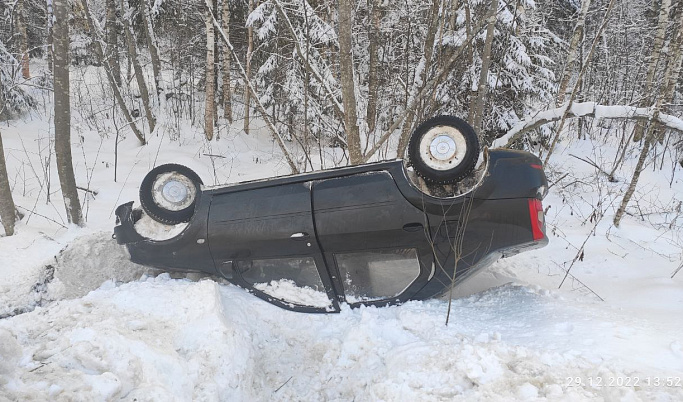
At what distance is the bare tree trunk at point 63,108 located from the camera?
462 cm

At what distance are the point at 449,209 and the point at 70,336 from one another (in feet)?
Result: 7.51

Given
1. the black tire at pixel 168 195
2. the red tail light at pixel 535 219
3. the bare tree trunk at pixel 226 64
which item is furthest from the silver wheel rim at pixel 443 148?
the bare tree trunk at pixel 226 64

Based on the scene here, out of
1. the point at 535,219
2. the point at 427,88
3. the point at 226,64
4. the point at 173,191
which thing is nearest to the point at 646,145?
the point at 427,88

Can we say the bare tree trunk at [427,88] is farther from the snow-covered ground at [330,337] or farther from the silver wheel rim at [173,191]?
the silver wheel rim at [173,191]

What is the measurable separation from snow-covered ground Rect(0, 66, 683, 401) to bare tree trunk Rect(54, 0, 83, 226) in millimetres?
→ 778

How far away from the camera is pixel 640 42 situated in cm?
1767

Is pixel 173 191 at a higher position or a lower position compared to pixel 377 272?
higher

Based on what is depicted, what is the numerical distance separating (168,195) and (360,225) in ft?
5.08

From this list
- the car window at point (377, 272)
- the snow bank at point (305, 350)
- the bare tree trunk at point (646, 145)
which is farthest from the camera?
the bare tree trunk at point (646, 145)

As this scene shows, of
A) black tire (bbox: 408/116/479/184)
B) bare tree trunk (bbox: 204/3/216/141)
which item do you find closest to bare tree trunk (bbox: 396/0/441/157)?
black tire (bbox: 408/116/479/184)

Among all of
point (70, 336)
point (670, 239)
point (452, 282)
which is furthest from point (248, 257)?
point (670, 239)

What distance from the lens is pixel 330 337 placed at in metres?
2.67

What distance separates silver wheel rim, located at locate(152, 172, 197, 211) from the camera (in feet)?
10.3

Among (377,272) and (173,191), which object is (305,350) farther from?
(173,191)
